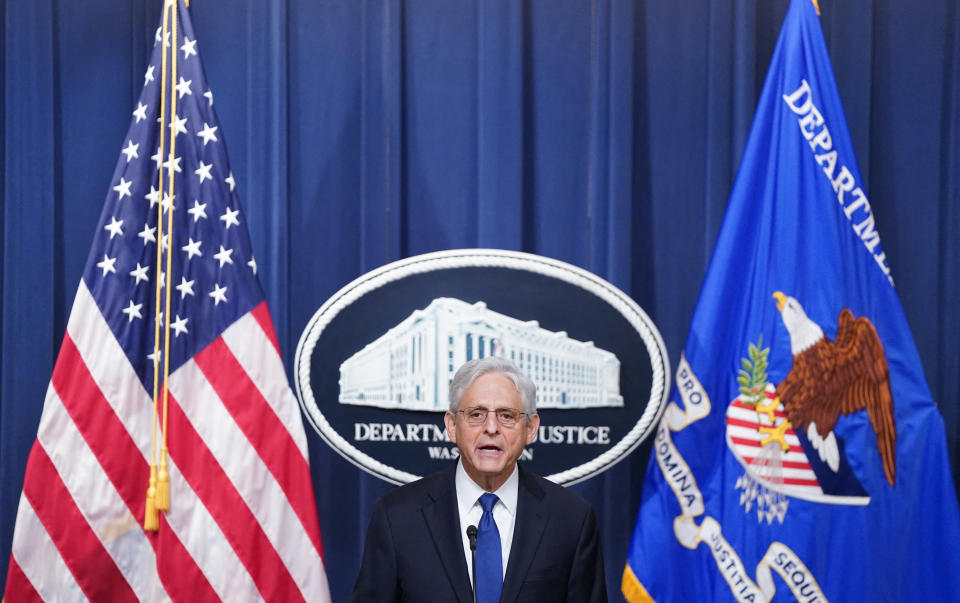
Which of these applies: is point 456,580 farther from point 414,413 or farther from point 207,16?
point 207,16

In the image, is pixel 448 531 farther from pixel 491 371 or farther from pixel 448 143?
pixel 448 143

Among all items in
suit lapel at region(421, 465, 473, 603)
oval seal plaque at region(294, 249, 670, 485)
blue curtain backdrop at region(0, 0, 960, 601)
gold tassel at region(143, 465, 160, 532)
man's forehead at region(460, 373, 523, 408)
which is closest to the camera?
suit lapel at region(421, 465, 473, 603)

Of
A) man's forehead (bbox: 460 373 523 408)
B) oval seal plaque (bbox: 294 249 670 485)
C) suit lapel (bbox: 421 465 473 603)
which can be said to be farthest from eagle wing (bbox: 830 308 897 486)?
suit lapel (bbox: 421 465 473 603)

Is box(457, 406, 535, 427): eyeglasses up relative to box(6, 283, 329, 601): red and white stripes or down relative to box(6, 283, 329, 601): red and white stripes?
up

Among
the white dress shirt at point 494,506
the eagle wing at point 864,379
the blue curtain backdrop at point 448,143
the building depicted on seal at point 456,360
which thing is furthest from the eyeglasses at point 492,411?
the blue curtain backdrop at point 448,143

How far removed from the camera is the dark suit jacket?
5.94 ft

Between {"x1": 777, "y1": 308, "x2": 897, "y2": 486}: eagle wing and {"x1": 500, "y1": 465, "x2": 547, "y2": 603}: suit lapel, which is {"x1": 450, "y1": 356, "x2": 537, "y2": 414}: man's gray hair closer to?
Result: {"x1": 500, "y1": 465, "x2": 547, "y2": 603}: suit lapel

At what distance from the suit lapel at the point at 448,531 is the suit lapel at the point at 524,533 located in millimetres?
81

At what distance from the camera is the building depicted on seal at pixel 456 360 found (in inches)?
107

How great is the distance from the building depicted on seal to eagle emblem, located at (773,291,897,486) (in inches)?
19.4

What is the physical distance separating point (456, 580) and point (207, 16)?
2.19 meters

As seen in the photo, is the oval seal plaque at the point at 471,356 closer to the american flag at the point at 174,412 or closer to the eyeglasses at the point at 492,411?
the american flag at the point at 174,412

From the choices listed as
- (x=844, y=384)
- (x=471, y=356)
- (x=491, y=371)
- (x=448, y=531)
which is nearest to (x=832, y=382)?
(x=844, y=384)

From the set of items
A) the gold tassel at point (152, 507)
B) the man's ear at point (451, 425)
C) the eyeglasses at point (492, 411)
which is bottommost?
the gold tassel at point (152, 507)
